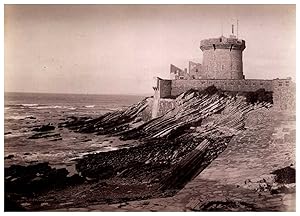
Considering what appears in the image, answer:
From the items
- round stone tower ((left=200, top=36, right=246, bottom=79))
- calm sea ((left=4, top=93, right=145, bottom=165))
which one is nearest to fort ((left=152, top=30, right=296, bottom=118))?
round stone tower ((left=200, top=36, right=246, bottom=79))

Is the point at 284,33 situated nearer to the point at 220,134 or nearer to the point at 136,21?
the point at 220,134

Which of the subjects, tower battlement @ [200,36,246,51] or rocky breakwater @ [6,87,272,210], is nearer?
rocky breakwater @ [6,87,272,210]

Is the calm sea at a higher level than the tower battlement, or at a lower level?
lower

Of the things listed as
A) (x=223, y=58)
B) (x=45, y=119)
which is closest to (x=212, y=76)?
(x=223, y=58)

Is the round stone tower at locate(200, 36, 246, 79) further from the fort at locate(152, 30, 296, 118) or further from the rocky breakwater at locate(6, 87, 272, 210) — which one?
the rocky breakwater at locate(6, 87, 272, 210)

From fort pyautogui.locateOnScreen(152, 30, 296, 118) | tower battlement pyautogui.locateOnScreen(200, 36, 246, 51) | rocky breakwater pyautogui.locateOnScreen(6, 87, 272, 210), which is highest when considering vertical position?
tower battlement pyautogui.locateOnScreen(200, 36, 246, 51)

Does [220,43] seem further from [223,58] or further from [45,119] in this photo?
[45,119]

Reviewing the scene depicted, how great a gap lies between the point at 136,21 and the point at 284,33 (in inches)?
49.9

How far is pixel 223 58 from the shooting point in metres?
3.42

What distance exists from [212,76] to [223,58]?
0.18 m

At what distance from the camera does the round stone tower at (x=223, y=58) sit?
339 centimetres

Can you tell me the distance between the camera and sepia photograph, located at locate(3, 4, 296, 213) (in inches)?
125
